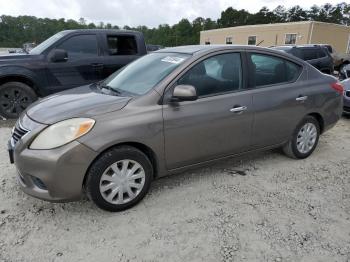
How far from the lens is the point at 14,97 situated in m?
6.12

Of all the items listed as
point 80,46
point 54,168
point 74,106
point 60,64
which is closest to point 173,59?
point 74,106

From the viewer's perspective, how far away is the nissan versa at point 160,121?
2754 mm

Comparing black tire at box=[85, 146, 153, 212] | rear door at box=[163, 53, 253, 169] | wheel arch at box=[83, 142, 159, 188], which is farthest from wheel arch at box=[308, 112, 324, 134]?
black tire at box=[85, 146, 153, 212]

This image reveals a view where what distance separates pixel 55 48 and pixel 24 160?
428 cm

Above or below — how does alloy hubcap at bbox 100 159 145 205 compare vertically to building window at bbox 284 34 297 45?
above

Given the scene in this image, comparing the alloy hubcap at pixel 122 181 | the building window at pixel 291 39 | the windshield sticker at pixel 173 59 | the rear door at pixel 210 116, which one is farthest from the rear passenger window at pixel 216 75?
the building window at pixel 291 39

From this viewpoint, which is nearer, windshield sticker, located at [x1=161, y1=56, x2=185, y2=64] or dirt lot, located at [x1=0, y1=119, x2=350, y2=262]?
dirt lot, located at [x1=0, y1=119, x2=350, y2=262]

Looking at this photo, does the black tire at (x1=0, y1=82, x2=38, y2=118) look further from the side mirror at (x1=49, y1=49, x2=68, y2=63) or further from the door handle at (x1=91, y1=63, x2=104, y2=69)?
the door handle at (x1=91, y1=63, x2=104, y2=69)

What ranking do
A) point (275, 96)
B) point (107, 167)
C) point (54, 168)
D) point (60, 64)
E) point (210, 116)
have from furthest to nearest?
point (60, 64)
point (275, 96)
point (210, 116)
point (107, 167)
point (54, 168)

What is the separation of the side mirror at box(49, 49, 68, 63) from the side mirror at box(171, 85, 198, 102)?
156 inches

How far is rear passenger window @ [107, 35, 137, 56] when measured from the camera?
695cm

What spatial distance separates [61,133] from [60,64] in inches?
161

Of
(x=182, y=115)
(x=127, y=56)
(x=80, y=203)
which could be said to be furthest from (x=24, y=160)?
(x=127, y=56)

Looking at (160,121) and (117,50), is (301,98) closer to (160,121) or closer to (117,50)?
(160,121)
